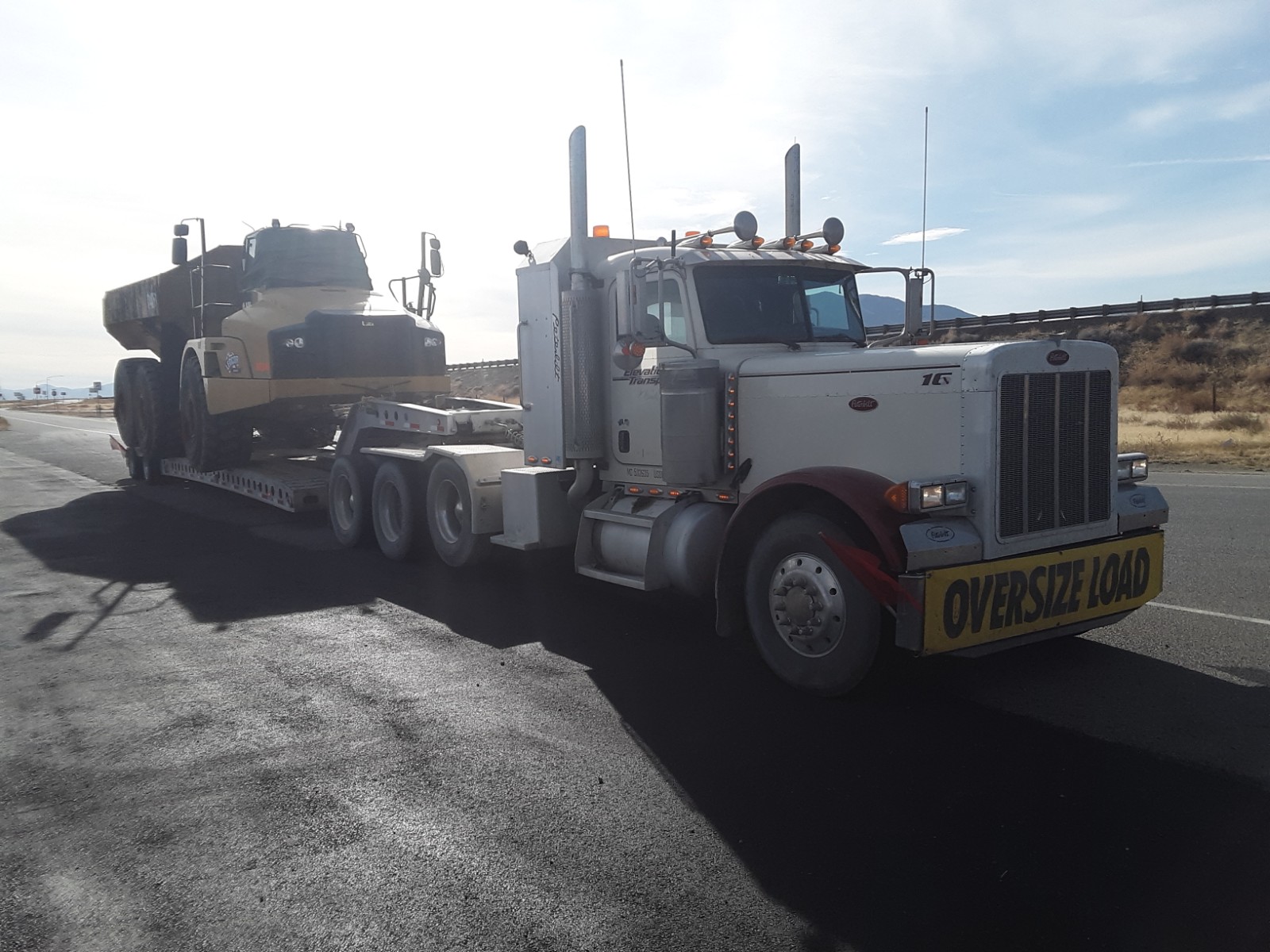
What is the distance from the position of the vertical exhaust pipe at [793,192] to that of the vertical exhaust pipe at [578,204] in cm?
188

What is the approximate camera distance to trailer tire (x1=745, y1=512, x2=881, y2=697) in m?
5.17

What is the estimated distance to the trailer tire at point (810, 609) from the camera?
5.17 meters

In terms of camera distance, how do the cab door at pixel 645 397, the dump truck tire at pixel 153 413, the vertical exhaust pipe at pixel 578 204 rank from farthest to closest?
the dump truck tire at pixel 153 413 → the vertical exhaust pipe at pixel 578 204 → the cab door at pixel 645 397

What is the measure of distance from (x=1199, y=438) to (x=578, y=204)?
20.8 metres

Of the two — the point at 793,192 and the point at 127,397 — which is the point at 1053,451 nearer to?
the point at 793,192

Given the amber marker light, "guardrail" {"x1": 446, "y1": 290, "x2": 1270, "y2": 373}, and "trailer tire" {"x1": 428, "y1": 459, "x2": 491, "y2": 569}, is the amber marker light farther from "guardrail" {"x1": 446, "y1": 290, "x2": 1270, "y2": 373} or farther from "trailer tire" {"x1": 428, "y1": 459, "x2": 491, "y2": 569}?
"guardrail" {"x1": 446, "y1": 290, "x2": 1270, "y2": 373}

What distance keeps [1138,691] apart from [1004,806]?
70.4 inches

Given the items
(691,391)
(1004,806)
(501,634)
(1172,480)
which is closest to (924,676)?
(1004,806)

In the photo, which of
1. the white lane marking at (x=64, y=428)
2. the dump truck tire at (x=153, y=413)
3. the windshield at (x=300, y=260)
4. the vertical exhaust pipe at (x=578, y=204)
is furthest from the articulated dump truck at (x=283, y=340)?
the white lane marking at (x=64, y=428)

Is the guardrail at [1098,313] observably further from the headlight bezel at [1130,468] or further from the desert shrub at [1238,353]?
the headlight bezel at [1130,468]

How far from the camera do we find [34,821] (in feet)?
13.3

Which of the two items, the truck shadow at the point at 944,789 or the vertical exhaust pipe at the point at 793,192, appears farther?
the vertical exhaust pipe at the point at 793,192

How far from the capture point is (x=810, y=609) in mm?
5410

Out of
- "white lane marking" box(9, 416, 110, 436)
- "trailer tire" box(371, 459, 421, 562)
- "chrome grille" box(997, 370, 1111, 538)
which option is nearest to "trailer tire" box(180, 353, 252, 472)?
"trailer tire" box(371, 459, 421, 562)
